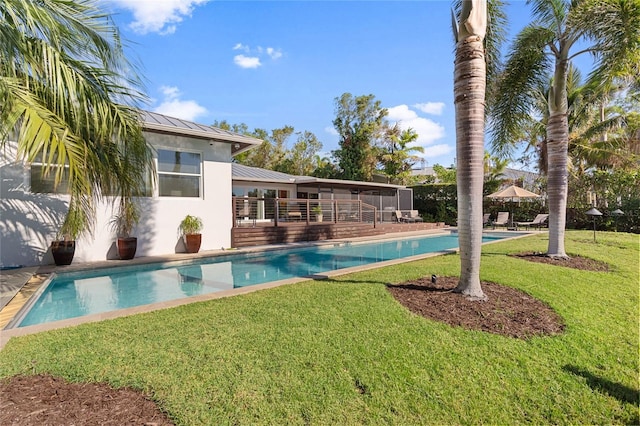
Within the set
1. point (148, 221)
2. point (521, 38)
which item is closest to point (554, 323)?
point (521, 38)

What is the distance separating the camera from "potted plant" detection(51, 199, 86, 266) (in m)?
8.55

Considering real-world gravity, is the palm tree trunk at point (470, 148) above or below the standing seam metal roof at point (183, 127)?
below

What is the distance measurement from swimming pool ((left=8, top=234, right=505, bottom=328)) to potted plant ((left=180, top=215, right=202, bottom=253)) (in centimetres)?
88

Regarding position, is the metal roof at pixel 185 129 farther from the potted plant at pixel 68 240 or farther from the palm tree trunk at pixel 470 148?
the palm tree trunk at pixel 470 148

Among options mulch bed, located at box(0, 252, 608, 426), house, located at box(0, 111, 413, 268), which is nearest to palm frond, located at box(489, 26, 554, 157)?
mulch bed, located at box(0, 252, 608, 426)

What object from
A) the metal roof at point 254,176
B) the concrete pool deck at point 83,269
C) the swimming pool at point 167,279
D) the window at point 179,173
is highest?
the metal roof at point 254,176

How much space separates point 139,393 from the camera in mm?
2697

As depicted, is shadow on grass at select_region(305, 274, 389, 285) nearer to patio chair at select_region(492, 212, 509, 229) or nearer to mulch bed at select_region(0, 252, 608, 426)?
mulch bed at select_region(0, 252, 608, 426)

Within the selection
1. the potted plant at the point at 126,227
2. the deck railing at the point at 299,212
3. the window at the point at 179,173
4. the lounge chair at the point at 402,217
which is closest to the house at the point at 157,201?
the window at the point at 179,173

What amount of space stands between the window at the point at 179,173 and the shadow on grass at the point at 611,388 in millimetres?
11062

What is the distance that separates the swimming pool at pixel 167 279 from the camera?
5875 mm

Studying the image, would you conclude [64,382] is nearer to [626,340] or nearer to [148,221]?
[626,340]

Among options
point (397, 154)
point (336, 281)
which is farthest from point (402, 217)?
point (336, 281)

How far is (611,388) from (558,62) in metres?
8.84
